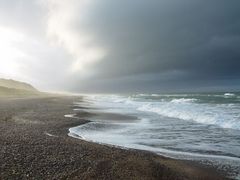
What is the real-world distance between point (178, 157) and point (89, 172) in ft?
14.6

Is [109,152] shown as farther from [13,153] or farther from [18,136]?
[18,136]

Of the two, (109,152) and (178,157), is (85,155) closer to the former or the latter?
(109,152)

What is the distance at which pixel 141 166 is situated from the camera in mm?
9625

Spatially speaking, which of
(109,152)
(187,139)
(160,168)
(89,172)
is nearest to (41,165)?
(89,172)

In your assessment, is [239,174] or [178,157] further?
[178,157]

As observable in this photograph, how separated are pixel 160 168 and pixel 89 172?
2376mm

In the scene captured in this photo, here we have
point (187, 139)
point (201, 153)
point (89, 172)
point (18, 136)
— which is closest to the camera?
point (89, 172)

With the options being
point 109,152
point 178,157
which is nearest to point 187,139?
point 178,157

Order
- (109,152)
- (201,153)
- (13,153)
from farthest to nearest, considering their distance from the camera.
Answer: (201,153) < (109,152) < (13,153)

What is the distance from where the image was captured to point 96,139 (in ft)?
52.1

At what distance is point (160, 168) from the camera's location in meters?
9.45

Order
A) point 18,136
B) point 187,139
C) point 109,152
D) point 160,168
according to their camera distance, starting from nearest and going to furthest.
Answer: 1. point 160,168
2. point 109,152
3. point 18,136
4. point 187,139

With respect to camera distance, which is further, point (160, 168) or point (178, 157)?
point (178, 157)

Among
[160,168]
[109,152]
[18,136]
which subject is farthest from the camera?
[18,136]
